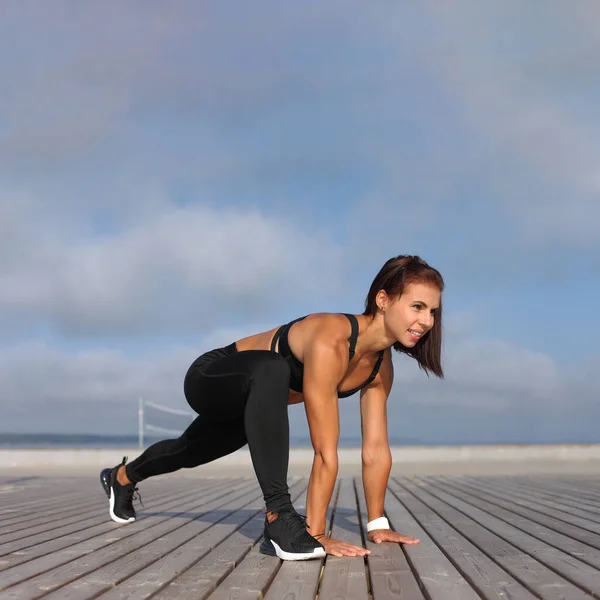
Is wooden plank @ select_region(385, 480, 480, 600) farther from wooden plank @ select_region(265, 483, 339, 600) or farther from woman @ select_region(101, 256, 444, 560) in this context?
wooden plank @ select_region(265, 483, 339, 600)

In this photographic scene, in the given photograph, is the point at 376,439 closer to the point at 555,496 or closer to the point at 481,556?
the point at 481,556

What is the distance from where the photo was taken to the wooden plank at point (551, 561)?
2.25 m

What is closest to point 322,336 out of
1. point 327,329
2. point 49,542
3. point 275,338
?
point 327,329

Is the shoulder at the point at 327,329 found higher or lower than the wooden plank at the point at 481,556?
higher

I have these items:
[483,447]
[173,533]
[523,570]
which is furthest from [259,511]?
[483,447]

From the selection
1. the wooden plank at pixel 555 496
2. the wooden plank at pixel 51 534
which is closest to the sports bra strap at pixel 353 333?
the wooden plank at pixel 51 534

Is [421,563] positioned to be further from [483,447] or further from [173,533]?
[483,447]

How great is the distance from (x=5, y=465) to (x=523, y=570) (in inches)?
526

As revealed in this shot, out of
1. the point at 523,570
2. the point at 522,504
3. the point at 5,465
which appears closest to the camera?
the point at 523,570

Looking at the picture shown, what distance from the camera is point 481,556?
2877 mm

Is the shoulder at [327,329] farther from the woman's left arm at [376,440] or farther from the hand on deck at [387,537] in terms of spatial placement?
the hand on deck at [387,537]

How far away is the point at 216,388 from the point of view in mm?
3252

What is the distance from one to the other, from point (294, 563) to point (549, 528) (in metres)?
1.69

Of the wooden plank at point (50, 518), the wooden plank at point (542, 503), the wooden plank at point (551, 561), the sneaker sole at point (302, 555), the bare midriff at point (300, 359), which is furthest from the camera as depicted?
the wooden plank at point (542, 503)
